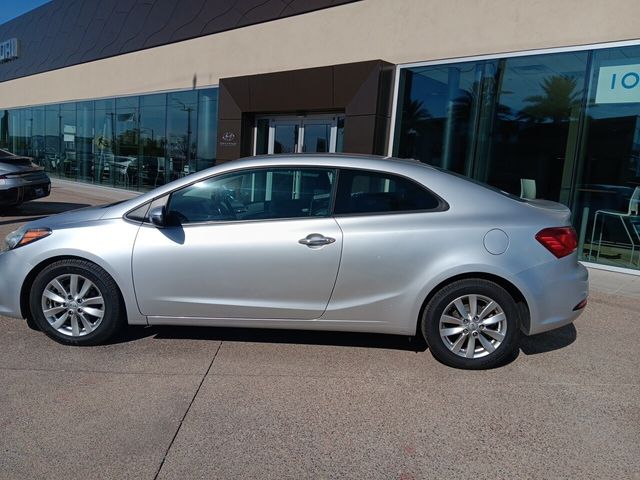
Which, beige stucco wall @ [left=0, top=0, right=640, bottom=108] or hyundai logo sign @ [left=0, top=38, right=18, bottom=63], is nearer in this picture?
beige stucco wall @ [left=0, top=0, right=640, bottom=108]

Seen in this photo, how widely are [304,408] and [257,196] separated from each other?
1680mm

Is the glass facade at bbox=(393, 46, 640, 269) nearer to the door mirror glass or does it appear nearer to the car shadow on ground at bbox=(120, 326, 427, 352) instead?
the car shadow on ground at bbox=(120, 326, 427, 352)

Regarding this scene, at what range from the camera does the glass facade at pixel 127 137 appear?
1423 cm

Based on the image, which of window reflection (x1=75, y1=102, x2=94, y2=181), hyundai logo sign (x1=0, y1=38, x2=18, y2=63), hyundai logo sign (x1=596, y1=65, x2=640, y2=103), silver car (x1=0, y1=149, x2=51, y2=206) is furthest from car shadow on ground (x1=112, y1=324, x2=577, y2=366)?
hyundai logo sign (x1=0, y1=38, x2=18, y2=63)

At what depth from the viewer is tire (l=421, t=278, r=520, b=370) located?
3.76 meters

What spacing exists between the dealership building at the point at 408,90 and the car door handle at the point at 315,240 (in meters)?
5.91

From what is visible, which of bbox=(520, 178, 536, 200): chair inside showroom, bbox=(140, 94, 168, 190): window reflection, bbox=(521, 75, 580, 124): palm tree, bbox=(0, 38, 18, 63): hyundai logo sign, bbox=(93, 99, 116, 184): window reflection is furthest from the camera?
bbox=(0, 38, 18, 63): hyundai logo sign

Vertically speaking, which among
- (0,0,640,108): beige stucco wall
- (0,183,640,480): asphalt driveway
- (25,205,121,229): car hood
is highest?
(0,0,640,108): beige stucco wall

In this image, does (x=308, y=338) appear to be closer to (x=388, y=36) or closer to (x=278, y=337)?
(x=278, y=337)

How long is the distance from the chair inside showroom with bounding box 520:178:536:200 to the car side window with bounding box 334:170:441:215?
5285mm

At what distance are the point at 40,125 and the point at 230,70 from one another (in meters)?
14.2

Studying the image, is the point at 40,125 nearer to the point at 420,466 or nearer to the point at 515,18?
the point at 515,18

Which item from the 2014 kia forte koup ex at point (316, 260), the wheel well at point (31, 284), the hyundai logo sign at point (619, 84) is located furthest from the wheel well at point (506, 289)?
the hyundai logo sign at point (619, 84)

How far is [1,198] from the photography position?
35.0 feet
